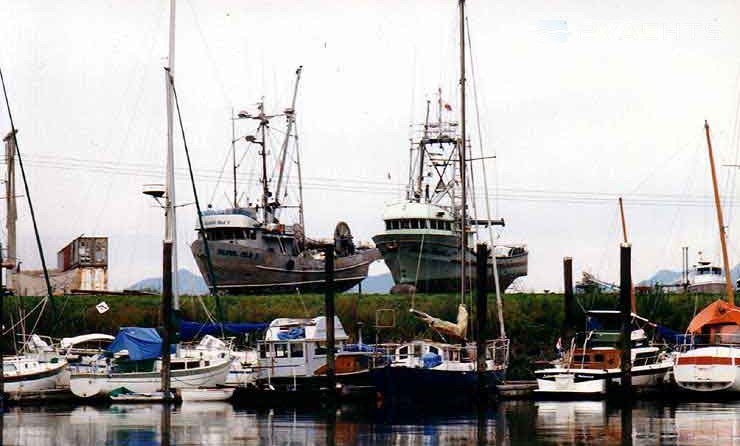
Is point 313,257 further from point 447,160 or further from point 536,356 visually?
point 536,356

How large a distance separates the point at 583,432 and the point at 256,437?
33.2 ft

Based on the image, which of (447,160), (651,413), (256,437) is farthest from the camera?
(447,160)

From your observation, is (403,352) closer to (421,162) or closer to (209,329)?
(209,329)

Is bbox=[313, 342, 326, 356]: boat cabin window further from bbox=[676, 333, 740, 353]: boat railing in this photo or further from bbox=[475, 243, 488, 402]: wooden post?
bbox=[676, 333, 740, 353]: boat railing

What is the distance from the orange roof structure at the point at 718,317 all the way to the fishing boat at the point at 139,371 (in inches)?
808

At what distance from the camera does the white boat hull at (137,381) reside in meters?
57.3

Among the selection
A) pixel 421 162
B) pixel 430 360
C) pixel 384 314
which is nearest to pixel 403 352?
pixel 430 360

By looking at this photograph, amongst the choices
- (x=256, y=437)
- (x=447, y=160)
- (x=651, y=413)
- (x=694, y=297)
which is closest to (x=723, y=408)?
(x=651, y=413)

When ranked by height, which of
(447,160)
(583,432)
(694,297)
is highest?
(447,160)

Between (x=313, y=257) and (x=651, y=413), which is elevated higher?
(x=313, y=257)

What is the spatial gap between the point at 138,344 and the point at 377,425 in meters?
15.3

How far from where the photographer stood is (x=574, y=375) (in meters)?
59.2

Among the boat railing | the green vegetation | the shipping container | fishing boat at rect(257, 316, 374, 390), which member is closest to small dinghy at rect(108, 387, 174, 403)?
fishing boat at rect(257, 316, 374, 390)

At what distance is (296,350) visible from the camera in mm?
Answer: 59375
